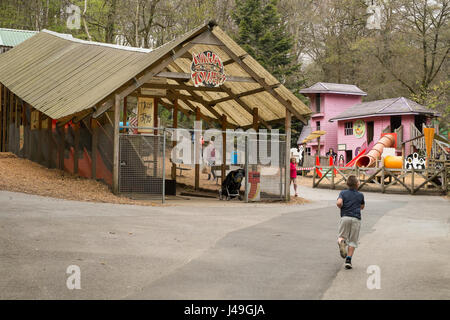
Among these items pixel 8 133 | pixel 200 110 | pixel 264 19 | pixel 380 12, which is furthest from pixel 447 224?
pixel 380 12

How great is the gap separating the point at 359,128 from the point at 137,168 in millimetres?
36919

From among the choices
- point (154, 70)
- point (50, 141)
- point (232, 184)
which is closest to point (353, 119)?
point (232, 184)

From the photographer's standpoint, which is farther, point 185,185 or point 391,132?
point 391,132

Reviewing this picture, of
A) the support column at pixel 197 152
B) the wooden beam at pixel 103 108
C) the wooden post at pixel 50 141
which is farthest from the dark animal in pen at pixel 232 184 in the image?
the wooden post at pixel 50 141

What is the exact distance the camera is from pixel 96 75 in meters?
21.5

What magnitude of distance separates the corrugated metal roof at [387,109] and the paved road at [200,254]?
33.7m

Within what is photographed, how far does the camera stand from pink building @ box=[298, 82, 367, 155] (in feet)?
186

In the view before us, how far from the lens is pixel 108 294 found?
676cm

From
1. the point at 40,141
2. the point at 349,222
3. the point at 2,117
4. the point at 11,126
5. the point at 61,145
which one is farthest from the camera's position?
the point at 2,117

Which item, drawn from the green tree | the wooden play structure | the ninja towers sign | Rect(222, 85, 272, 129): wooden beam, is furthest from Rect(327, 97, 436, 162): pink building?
the ninja towers sign

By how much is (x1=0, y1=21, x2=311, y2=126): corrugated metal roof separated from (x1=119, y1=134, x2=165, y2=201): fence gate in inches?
75.6

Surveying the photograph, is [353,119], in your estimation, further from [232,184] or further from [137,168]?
[137,168]
